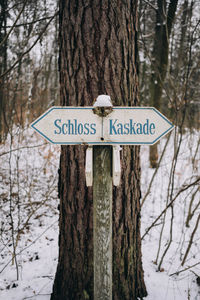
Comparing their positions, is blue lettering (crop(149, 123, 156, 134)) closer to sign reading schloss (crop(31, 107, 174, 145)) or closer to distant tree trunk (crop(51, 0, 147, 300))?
sign reading schloss (crop(31, 107, 174, 145))

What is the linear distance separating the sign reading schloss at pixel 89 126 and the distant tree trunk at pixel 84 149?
42 cm

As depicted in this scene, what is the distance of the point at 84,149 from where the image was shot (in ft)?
4.57

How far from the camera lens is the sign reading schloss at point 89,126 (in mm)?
916

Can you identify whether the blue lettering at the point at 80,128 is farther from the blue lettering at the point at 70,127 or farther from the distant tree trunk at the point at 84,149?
the distant tree trunk at the point at 84,149

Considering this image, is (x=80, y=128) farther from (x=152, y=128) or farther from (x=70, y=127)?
(x=152, y=128)

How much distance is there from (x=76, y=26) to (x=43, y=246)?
246 centimetres

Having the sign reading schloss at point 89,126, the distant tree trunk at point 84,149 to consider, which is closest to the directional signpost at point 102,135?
the sign reading schloss at point 89,126

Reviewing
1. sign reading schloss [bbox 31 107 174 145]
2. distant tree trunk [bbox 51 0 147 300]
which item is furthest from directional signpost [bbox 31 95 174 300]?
distant tree trunk [bbox 51 0 147 300]

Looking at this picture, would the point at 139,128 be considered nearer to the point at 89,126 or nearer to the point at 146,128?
the point at 146,128

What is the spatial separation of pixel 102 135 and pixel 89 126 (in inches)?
2.7

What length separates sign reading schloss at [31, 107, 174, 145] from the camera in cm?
92

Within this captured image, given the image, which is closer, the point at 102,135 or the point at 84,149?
the point at 102,135

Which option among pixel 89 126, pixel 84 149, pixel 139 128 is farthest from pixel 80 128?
pixel 84 149

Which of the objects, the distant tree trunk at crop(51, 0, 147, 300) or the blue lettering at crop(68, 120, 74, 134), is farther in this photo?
the distant tree trunk at crop(51, 0, 147, 300)
